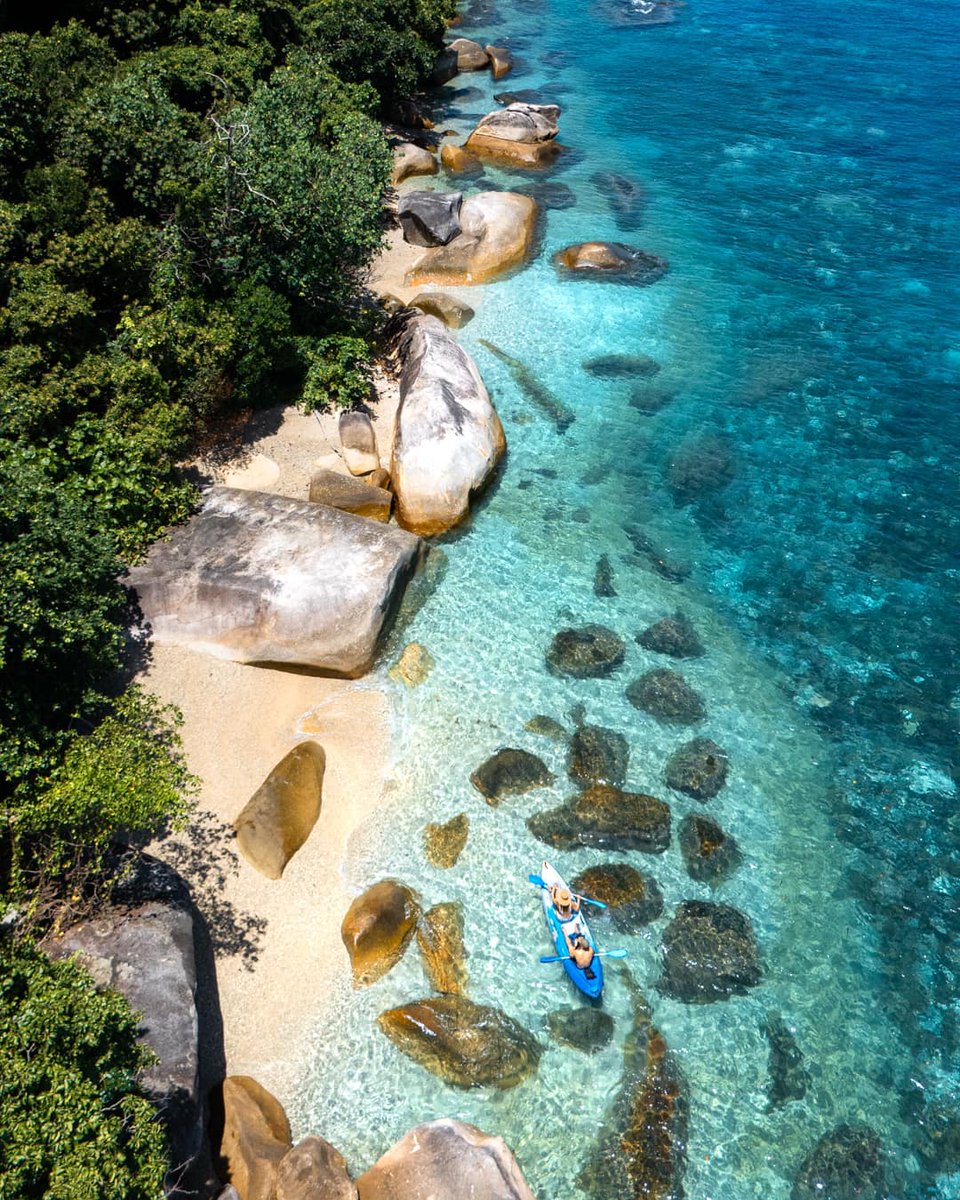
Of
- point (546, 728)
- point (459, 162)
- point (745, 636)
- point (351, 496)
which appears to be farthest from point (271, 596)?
point (459, 162)

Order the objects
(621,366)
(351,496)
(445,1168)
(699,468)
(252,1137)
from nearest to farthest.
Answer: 1. (445,1168)
2. (252,1137)
3. (351,496)
4. (699,468)
5. (621,366)

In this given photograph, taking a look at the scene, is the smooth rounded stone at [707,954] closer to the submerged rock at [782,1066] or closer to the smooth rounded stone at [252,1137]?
the submerged rock at [782,1066]

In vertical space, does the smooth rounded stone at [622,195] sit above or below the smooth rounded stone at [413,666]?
above

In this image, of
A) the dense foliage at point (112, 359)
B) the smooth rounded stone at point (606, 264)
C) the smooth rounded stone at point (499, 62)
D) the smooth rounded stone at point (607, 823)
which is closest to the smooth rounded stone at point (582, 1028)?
the smooth rounded stone at point (607, 823)

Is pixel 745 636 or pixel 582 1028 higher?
pixel 745 636

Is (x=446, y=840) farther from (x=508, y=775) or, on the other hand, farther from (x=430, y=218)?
(x=430, y=218)

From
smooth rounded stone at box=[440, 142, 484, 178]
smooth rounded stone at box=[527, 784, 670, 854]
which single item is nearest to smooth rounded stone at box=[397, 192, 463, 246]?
smooth rounded stone at box=[440, 142, 484, 178]
